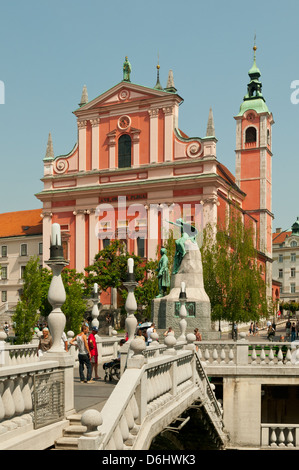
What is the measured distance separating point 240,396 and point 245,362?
44.5 inches

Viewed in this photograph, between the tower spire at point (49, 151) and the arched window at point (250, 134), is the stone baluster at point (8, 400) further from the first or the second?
the arched window at point (250, 134)

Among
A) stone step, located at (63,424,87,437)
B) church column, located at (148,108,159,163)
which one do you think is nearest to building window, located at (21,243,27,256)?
church column, located at (148,108,159,163)

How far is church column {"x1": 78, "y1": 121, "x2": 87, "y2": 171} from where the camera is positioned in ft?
202

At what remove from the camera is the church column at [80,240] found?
195 feet

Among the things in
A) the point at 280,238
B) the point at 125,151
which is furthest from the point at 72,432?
the point at 280,238

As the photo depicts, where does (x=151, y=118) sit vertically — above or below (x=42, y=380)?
above

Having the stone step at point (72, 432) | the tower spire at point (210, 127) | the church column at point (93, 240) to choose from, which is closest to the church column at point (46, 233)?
the church column at point (93, 240)

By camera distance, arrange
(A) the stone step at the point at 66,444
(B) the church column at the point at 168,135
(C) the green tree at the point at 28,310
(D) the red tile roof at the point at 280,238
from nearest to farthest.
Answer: (A) the stone step at the point at 66,444, (C) the green tree at the point at 28,310, (B) the church column at the point at 168,135, (D) the red tile roof at the point at 280,238

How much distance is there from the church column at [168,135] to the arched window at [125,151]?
4.13 m

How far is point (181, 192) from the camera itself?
56.7m

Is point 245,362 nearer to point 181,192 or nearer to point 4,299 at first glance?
point 181,192

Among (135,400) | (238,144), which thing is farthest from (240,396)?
(238,144)

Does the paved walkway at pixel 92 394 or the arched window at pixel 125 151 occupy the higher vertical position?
the arched window at pixel 125 151

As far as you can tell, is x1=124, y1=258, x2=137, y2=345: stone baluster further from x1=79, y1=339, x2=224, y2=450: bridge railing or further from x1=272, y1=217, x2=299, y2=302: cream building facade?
x1=272, y1=217, x2=299, y2=302: cream building facade
